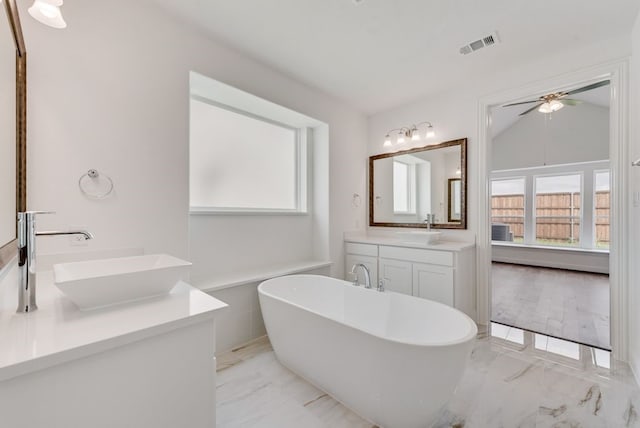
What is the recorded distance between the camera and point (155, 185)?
1.94 m

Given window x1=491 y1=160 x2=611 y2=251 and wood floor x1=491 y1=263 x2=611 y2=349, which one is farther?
window x1=491 y1=160 x2=611 y2=251

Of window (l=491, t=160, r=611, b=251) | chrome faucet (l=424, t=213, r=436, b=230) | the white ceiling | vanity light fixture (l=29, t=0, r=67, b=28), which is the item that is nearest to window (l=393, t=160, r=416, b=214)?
chrome faucet (l=424, t=213, r=436, b=230)

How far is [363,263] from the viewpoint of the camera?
329 centimetres

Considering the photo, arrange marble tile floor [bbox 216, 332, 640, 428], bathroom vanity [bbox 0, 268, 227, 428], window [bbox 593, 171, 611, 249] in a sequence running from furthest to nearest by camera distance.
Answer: window [bbox 593, 171, 611, 249], marble tile floor [bbox 216, 332, 640, 428], bathroom vanity [bbox 0, 268, 227, 428]

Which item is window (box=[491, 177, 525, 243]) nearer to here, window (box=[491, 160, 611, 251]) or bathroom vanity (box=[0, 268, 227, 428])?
window (box=[491, 160, 611, 251])

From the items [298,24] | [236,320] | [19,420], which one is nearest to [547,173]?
[298,24]

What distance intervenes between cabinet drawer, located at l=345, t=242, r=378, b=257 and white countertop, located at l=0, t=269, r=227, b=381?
236cm

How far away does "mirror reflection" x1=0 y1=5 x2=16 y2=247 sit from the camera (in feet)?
3.76

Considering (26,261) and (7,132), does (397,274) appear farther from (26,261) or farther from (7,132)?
(7,132)

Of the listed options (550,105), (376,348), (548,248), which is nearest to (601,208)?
(548,248)

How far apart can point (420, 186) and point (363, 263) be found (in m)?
1.20

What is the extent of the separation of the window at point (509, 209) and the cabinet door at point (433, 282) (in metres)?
4.56

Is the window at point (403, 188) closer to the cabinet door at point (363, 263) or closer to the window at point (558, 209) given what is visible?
the cabinet door at point (363, 263)

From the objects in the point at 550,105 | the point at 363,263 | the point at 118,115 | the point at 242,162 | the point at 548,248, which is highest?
the point at 550,105
